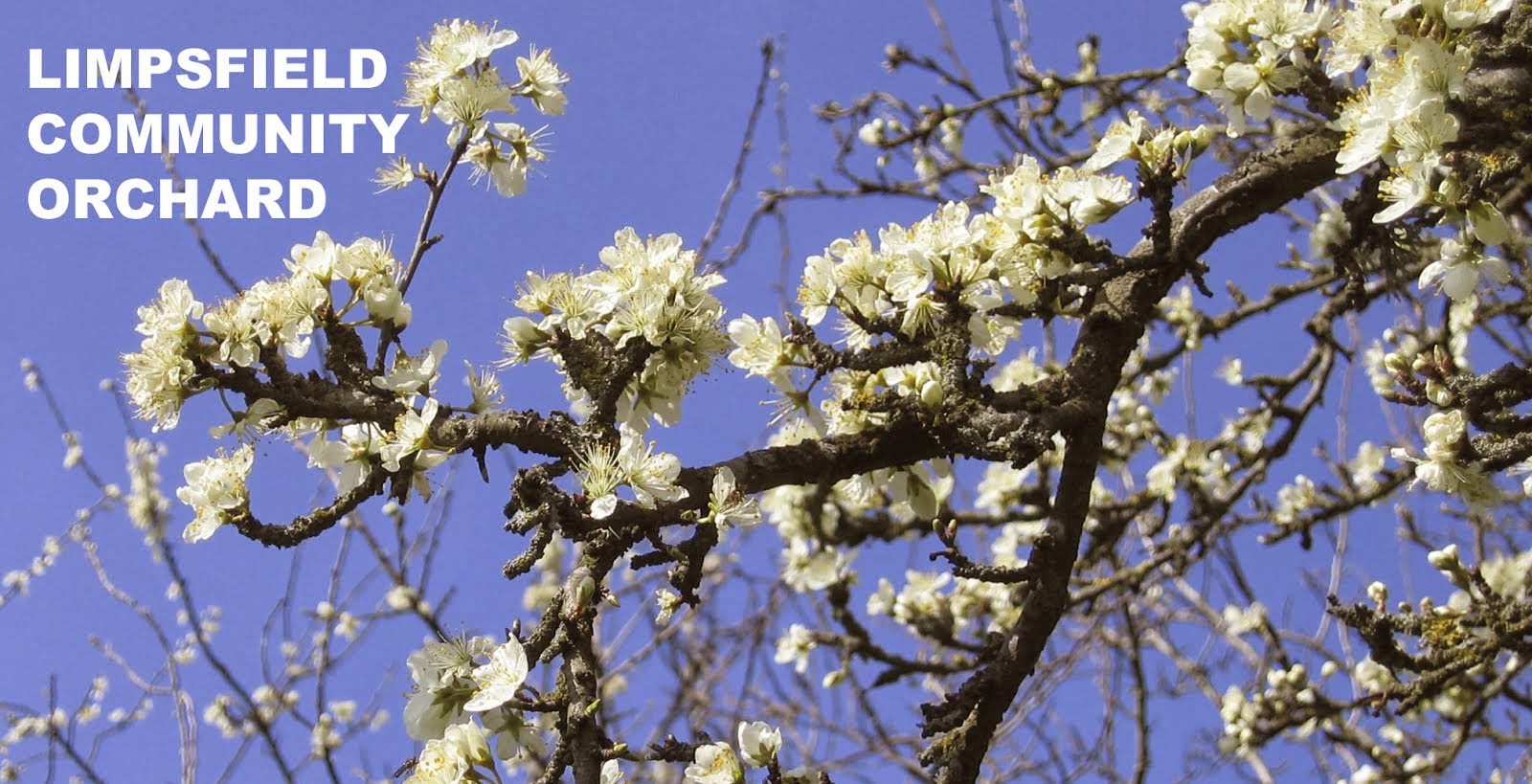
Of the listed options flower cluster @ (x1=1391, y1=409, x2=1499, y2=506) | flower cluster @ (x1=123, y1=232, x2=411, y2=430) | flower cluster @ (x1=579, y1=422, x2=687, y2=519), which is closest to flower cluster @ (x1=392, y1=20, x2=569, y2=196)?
flower cluster @ (x1=123, y1=232, x2=411, y2=430)

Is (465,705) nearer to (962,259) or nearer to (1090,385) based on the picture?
(962,259)

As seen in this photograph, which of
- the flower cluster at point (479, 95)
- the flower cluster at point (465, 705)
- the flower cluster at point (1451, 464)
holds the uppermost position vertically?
the flower cluster at point (479, 95)

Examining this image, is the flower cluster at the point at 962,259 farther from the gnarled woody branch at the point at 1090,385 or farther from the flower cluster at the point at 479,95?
the flower cluster at the point at 479,95

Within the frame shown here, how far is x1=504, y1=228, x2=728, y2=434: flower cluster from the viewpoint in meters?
2.17

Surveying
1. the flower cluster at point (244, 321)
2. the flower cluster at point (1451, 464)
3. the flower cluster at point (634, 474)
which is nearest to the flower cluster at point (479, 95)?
the flower cluster at point (244, 321)

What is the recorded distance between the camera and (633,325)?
2168 millimetres

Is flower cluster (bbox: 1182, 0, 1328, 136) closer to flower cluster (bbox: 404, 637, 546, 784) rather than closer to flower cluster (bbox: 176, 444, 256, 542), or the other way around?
flower cluster (bbox: 404, 637, 546, 784)

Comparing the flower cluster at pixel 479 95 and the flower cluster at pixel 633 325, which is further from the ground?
the flower cluster at pixel 479 95

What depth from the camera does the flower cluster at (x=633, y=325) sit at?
7.13 feet

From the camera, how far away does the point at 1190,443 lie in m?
4.56

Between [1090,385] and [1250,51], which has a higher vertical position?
[1250,51]

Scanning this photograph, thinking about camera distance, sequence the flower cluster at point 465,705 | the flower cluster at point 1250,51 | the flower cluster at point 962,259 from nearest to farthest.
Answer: the flower cluster at point 465,705 < the flower cluster at point 962,259 < the flower cluster at point 1250,51

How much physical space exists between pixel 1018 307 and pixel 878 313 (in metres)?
0.29

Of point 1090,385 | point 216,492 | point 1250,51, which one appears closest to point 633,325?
point 216,492
